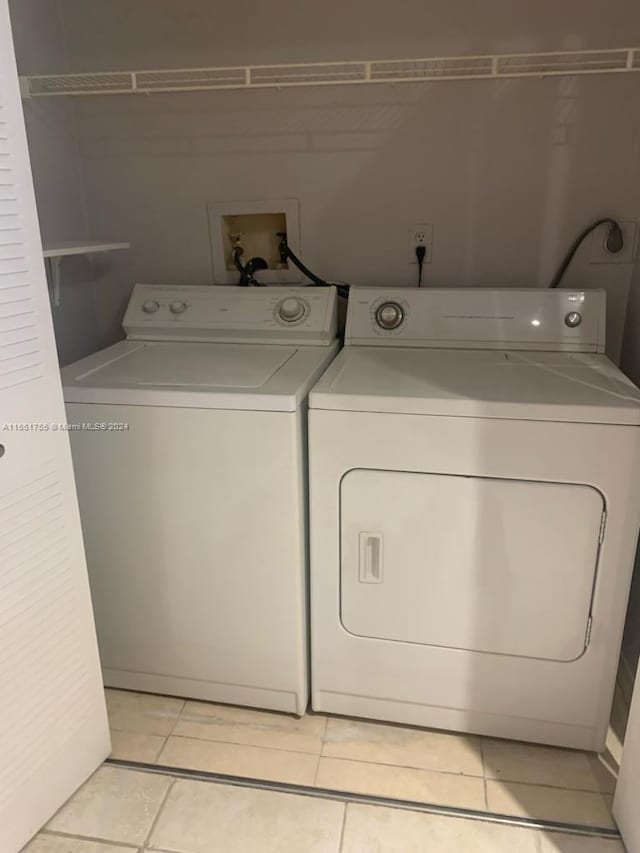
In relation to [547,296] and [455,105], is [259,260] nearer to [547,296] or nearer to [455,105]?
[455,105]

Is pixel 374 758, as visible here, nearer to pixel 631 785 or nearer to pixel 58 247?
pixel 631 785

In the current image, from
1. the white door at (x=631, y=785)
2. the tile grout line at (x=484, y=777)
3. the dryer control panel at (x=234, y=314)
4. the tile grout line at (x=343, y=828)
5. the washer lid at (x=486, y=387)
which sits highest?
the dryer control panel at (x=234, y=314)

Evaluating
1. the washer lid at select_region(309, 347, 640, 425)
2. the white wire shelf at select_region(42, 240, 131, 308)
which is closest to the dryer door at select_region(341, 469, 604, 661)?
the washer lid at select_region(309, 347, 640, 425)

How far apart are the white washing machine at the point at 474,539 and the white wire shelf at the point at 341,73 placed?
777mm

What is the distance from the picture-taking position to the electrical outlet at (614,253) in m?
1.91

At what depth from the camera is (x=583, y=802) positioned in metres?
1.47

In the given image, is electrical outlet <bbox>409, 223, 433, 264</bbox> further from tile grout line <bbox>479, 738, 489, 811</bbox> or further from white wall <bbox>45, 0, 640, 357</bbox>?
tile grout line <bbox>479, 738, 489, 811</bbox>

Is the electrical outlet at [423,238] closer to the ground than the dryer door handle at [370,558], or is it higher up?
higher up

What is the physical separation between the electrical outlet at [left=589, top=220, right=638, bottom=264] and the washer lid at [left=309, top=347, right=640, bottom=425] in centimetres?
38

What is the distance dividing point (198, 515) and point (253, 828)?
699 mm

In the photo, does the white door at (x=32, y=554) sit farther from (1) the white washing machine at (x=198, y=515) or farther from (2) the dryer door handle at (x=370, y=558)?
(2) the dryer door handle at (x=370, y=558)

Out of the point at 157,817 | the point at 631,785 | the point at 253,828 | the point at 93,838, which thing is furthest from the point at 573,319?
the point at 93,838

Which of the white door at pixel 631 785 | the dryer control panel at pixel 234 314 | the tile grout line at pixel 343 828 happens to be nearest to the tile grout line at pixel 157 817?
the tile grout line at pixel 343 828

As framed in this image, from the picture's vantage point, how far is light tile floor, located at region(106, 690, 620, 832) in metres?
1.49
